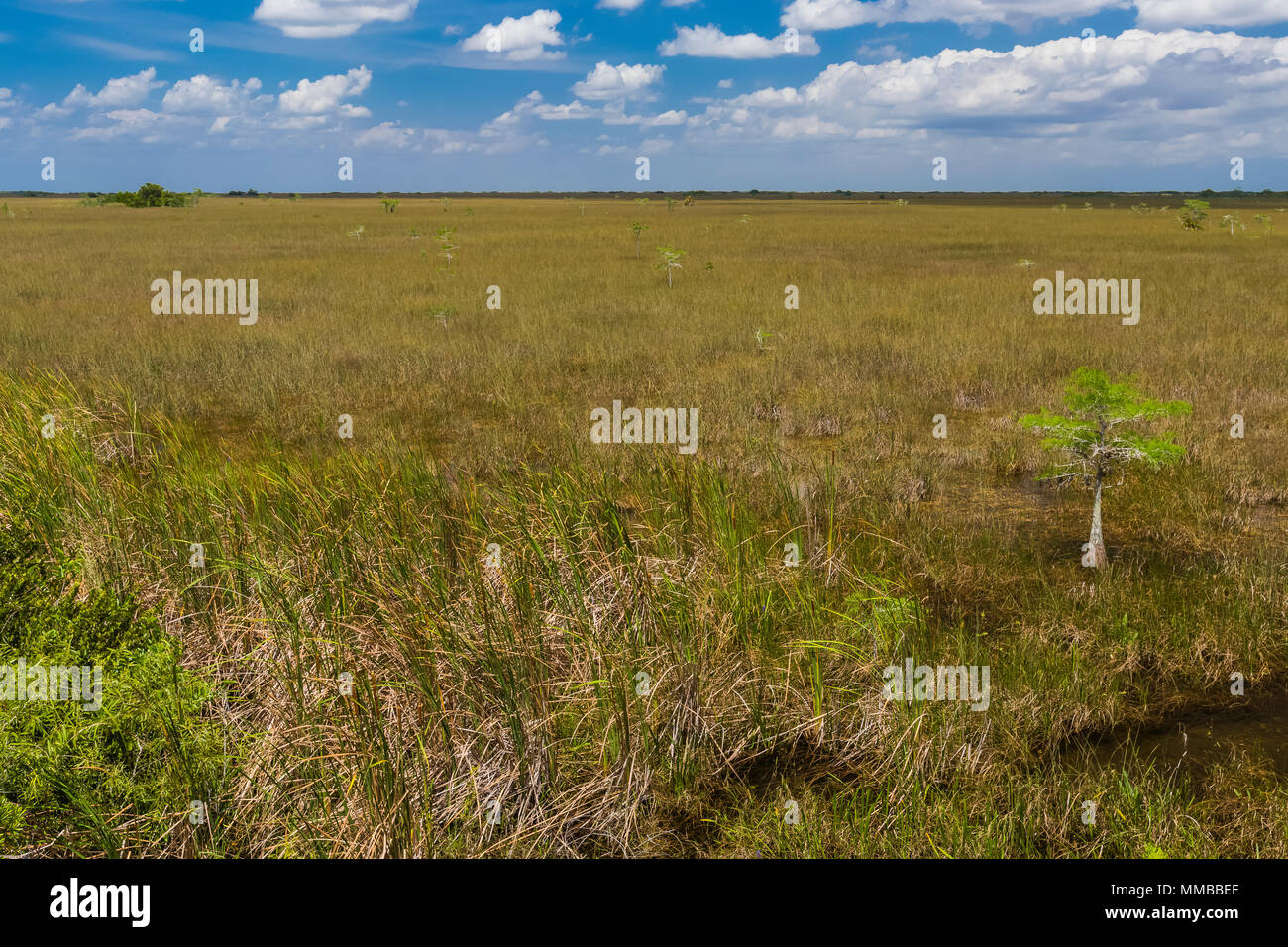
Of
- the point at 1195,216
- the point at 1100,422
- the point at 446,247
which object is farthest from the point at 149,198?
the point at 1100,422

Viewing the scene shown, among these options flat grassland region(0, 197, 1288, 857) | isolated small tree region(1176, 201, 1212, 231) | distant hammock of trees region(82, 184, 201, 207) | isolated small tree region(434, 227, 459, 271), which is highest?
distant hammock of trees region(82, 184, 201, 207)

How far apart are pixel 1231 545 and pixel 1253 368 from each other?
6.70 metres

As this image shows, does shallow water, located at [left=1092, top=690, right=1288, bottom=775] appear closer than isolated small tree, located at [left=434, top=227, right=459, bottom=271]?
Yes

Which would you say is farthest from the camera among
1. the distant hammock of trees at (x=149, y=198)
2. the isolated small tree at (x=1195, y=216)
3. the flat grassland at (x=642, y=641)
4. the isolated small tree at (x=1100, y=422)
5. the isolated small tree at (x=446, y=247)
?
the distant hammock of trees at (x=149, y=198)

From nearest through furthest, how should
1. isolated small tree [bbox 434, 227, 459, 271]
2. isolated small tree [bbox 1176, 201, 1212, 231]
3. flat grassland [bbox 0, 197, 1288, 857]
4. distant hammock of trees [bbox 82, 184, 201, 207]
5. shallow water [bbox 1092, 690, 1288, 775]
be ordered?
1. flat grassland [bbox 0, 197, 1288, 857]
2. shallow water [bbox 1092, 690, 1288, 775]
3. isolated small tree [bbox 434, 227, 459, 271]
4. isolated small tree [bbox 1176, 201, 1212, 231]
5. distant hammock of trees [bbox 82, 184, 201, 207]

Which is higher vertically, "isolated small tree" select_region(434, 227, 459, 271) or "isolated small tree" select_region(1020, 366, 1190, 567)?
"isolated small tree" select_region(434, 227, 459, 271)

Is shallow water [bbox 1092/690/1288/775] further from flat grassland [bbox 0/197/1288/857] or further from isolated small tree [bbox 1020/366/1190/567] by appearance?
isolated small tree [bbox 1020/366/1190/567]

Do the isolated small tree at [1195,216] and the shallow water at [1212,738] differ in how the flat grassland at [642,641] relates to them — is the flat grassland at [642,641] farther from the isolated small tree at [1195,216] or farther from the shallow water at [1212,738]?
the isolated small tree at [1195,216]

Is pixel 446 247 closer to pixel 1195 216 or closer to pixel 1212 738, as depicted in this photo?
pixel 1212 738

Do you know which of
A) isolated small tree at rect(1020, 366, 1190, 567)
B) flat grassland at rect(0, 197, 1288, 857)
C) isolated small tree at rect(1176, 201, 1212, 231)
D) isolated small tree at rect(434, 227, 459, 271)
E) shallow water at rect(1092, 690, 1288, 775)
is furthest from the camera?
isolated small tree at rect(1176, 201, 1212, 231)

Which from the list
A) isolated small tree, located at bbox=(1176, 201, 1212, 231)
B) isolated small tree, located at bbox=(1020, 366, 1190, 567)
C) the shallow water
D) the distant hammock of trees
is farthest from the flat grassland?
the distant hammock of trees

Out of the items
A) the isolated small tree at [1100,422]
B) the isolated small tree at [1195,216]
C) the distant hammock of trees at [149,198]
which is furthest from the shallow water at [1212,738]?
the distant hammock of trees at [149,198]

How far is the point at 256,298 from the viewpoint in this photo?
18.6 metres

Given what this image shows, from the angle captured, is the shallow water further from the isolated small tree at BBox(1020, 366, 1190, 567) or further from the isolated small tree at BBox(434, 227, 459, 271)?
the isolated small tree at BBox(434, 227, 459, 271)
